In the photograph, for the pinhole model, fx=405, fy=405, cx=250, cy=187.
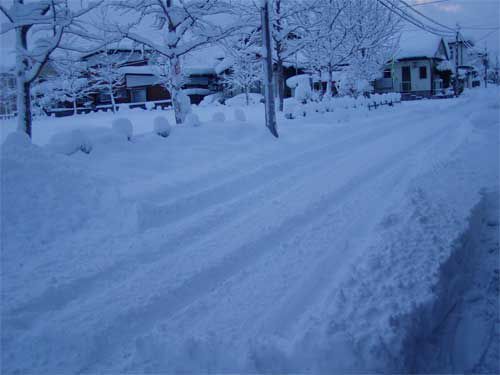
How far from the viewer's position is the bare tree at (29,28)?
8797 mm

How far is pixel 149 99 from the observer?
47.4m

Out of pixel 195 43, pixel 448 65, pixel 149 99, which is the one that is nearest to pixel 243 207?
pixel 195 43

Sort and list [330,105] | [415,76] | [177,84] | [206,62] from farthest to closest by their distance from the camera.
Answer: [206,62]
[415,76]
[330,105]
[177,84]

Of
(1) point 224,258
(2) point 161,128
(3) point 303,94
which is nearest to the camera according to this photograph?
(1) point 224,258

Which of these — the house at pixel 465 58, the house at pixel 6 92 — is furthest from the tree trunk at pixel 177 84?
the house at pixel 465 58

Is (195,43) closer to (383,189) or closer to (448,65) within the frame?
(383,189)

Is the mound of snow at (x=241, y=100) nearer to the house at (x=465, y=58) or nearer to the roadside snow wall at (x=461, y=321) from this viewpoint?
the house at (x=465, y=58)

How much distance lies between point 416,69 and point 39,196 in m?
46.5

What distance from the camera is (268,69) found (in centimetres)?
1234

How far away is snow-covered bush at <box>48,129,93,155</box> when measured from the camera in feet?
25.6

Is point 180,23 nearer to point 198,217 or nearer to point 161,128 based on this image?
point 161,128

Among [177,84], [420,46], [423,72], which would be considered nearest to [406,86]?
[423,72]

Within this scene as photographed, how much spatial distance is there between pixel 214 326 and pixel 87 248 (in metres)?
2.34

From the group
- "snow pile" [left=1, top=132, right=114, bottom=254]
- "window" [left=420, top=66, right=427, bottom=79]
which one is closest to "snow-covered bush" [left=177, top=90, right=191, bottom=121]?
"snow pile" [left=1, top=132, right=114, bottom=254]
